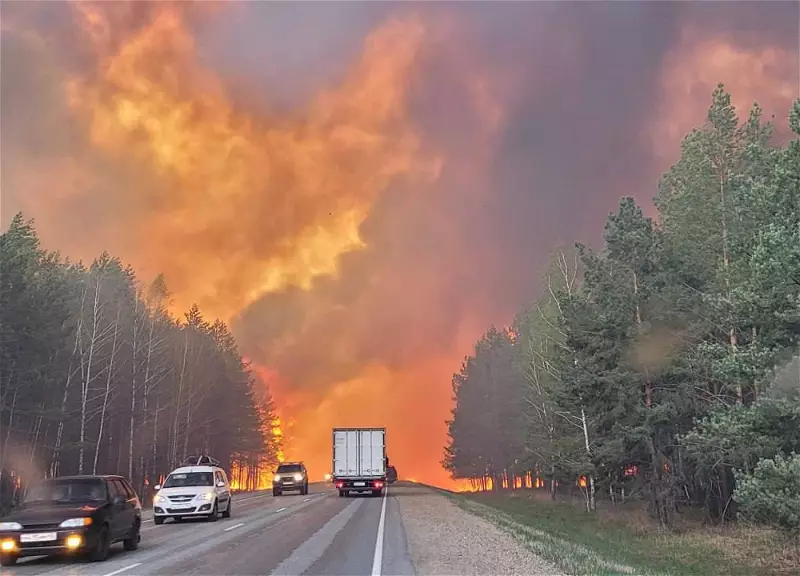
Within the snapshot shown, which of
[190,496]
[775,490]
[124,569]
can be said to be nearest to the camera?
[124,569]

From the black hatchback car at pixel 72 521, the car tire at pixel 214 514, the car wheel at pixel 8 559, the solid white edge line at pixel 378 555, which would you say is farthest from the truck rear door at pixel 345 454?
the car wheel at pixel 8 559

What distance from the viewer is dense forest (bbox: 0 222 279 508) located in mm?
34216

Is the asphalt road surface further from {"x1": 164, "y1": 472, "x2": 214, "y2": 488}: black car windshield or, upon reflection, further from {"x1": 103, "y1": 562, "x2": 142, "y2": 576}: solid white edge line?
{"x1": 164, "y1": 472, "x2": 214, "y2": 488}: black car windshield

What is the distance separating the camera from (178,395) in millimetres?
55688

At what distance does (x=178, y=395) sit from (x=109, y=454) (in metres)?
6.99

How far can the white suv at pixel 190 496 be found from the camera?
23516 mm

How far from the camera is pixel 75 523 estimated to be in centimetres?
1381

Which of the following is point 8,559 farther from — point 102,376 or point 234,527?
point 102,376

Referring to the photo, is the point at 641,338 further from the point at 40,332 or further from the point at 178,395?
the point at 178,395

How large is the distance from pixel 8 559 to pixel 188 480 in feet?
35.8

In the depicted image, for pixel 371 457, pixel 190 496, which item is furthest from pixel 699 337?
pixel 371 457

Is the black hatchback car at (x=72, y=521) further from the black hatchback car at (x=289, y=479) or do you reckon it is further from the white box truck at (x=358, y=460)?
the black hatchback car at (x=289, y=479)

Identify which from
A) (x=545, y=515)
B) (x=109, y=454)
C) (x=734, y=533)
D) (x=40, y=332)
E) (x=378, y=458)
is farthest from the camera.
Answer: (x=109, y=454)

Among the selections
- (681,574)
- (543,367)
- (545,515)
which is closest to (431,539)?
(681,574)
